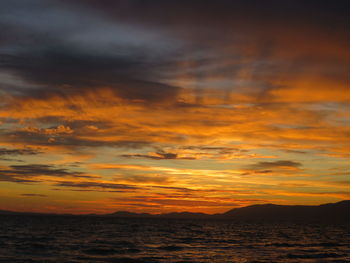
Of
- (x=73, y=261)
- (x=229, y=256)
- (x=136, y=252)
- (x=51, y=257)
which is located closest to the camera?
(x=73, y=261)

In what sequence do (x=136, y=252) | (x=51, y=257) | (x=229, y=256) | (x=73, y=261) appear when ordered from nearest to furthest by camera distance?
(x=73, y=261) → (x=51, y=257) → (x=229, y=256) → (x=136, y=252)

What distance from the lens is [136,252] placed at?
44.2 meters

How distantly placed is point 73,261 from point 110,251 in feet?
32.6

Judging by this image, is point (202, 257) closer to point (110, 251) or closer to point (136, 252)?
point (136, 252)

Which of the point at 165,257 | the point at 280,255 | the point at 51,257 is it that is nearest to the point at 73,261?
the point at 51,257

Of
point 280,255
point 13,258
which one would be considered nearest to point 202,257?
point 280,255

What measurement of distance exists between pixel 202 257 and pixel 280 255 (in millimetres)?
9362

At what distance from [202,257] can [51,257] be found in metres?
15.6

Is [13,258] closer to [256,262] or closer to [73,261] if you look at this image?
[73,261]

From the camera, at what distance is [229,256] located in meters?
41.1

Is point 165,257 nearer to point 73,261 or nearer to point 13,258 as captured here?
point 73,261

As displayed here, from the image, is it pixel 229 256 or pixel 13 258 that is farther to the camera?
pixel 229 256

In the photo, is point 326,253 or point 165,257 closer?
point 165,257

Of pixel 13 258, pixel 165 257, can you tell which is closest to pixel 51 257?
pixel 13 258
